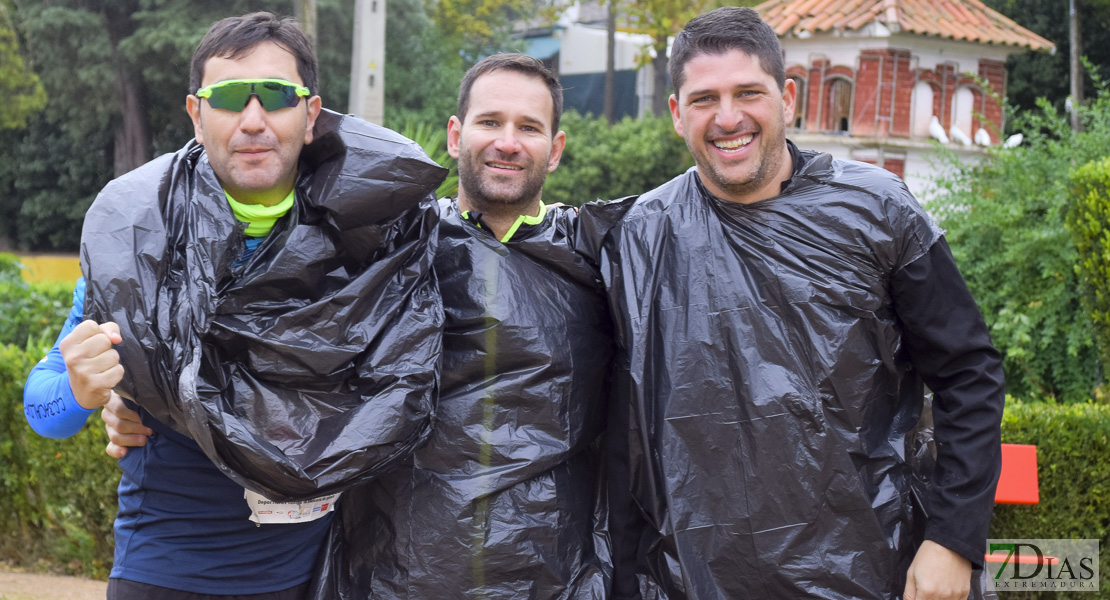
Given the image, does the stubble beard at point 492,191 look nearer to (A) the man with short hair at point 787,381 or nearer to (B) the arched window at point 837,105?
(A) the man with short hair at point 787,381

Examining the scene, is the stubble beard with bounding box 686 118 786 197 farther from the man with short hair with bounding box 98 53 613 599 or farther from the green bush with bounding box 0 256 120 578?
the green bush with bounding box 0 256 120 578

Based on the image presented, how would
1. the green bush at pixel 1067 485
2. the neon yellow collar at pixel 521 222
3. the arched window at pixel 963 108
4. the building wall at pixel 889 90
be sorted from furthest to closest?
the arched window at pixel 963 108, the building wall at pixel 889 90, the green bush at pixel 1067 485, the neon yellow collar at pixel 521 222

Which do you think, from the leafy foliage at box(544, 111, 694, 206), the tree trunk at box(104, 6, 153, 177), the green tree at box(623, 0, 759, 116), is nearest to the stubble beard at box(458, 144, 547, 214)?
the green tree at box(623, 0, 759, 116)

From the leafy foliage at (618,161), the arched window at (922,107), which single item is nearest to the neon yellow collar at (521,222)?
the arched window at (922,107)

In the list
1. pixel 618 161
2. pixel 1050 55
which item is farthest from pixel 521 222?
pixel 1050 55

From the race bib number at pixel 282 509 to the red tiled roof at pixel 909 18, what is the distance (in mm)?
8085

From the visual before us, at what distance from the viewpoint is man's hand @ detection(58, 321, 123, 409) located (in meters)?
1.74

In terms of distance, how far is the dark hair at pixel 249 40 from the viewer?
2004mm

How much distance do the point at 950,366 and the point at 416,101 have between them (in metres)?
18.1

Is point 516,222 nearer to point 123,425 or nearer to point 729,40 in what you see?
point 729,40

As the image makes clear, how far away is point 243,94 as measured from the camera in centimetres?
197

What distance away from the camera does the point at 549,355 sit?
7.37 feet

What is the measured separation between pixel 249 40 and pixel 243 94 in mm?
123

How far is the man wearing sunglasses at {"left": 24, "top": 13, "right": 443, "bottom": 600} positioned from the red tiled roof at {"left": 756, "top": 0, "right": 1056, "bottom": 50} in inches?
307
